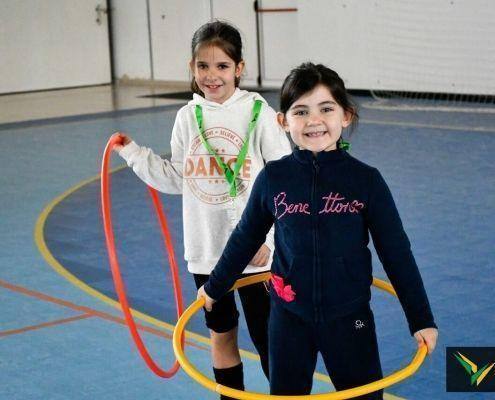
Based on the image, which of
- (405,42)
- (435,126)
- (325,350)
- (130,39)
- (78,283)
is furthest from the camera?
(130,39)

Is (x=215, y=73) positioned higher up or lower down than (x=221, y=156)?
higher up

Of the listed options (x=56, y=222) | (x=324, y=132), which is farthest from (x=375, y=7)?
(x=324, y=132)

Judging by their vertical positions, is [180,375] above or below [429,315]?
below

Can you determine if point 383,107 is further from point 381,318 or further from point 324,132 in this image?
point 324,132

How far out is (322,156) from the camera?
2820 mm

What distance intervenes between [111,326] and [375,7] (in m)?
10.0

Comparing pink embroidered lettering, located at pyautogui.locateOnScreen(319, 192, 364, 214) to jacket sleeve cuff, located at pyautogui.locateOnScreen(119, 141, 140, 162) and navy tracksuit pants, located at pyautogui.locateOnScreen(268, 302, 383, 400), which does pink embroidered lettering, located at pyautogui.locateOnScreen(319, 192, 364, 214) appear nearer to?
navy tracksuit pants, located at pyautogui.locateOnScreen(268, 302, 383, 400)

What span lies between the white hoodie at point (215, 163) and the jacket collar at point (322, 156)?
56 centimetres

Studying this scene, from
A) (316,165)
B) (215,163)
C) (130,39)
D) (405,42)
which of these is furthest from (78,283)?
(130,39)

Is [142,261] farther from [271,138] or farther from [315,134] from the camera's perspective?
[315,134]

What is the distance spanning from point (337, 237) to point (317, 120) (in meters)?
0.35

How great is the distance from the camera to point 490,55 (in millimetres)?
12664

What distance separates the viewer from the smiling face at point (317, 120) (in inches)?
111

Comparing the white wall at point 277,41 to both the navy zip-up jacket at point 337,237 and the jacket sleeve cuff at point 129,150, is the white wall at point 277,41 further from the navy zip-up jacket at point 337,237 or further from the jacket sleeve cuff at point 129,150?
the navy zip-up jacket at point 337,237
